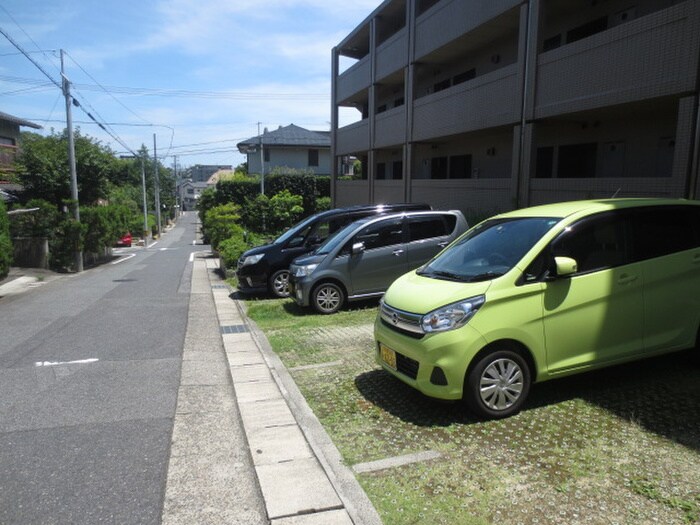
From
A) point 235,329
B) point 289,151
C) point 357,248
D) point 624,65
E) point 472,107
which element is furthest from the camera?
point 289,151

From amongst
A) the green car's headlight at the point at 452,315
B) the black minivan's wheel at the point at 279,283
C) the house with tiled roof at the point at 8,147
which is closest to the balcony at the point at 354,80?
the black minivan's wheel at the point at 279,283

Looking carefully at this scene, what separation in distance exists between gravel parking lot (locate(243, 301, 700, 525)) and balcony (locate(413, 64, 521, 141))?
343 inches

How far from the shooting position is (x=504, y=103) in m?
12.6

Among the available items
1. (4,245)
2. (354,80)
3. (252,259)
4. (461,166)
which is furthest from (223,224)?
(252,259)

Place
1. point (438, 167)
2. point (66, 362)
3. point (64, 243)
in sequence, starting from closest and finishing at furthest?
point (66, 362), point (438, 167), point (64, 243)

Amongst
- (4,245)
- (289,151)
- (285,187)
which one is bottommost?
(4,245)

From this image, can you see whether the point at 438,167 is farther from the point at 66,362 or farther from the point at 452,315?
the point at 452,315

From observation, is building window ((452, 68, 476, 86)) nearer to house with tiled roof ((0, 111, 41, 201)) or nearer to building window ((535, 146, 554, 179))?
building window ((535, 146, 554, 179))

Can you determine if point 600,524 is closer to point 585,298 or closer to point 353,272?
point 585,298

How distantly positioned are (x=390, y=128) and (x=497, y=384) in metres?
16.8

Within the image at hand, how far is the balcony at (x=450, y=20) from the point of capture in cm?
1284

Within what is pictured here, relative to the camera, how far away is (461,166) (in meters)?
17.7

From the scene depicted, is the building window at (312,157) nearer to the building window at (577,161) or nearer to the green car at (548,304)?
the building window at (577,161)

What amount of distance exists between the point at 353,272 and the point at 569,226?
484cm
